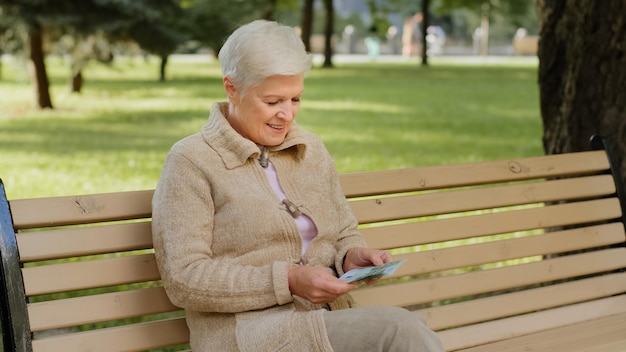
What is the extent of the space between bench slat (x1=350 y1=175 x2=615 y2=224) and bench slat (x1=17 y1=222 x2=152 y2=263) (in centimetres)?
83

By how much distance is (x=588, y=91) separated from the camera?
5.05 meters

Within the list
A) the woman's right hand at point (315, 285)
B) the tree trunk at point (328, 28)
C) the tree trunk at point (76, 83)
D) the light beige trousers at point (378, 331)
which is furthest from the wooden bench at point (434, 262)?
the tree trunk at point (328, 28)

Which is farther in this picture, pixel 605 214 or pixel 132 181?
pixel 132 181

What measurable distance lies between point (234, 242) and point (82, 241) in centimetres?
47

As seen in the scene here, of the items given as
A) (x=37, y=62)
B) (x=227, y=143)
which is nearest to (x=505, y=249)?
(x=227, y=143)

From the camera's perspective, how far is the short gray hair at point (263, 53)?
278 cm

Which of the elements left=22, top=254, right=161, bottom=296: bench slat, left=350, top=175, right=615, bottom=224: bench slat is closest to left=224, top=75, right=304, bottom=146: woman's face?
left=22, top=254, right=161, bottom=296: bench slat

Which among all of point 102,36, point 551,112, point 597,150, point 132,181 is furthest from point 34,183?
point 102,36

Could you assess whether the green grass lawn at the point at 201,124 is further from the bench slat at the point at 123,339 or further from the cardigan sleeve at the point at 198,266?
the cardigan sleeve at the point at 198,266

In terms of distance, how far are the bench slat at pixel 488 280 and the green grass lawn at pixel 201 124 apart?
6197mm

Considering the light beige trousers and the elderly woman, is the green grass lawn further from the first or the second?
the light beige trousers

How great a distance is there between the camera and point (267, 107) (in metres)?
2.87

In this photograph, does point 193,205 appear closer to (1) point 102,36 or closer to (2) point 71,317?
(2) point 71,317

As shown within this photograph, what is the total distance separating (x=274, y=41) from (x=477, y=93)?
20.8 meters
